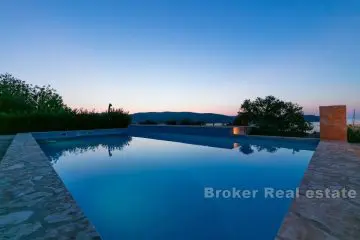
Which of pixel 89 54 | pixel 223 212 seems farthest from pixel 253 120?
pixel 223 212

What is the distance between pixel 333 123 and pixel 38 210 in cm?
1005

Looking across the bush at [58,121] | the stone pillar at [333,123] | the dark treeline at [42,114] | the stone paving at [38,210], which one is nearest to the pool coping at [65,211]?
the stone paving at [38,210]

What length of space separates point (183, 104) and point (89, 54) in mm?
12593

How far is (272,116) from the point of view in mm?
14242

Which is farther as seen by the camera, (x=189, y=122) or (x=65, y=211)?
(x=189, y=122)

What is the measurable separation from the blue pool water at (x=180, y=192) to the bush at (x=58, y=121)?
9106 mm

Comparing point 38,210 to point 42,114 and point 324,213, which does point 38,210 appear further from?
point 42,114

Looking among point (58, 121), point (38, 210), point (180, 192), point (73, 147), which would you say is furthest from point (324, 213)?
point (58, 121)

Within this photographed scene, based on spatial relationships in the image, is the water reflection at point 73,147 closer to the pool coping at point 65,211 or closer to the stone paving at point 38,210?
the stone paving at point 38,210

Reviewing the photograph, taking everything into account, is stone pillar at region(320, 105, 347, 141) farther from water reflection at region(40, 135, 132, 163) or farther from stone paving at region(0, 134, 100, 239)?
stone paving at region(0, 134, 100, 239)

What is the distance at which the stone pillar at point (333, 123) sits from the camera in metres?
8.25

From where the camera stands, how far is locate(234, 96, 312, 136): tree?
1311 cm

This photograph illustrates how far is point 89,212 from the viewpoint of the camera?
317 centimetres

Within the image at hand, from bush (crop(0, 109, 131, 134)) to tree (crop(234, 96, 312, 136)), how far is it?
10.8m
